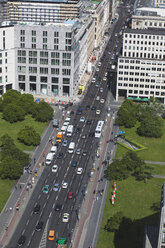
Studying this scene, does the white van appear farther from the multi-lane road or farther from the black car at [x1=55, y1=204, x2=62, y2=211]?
the black car at [x1=55, y1=204, x2=62, y2=211]

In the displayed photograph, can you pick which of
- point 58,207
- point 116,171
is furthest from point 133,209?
point 58,207

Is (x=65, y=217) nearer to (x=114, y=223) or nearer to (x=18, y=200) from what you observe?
(x=114, y=223)

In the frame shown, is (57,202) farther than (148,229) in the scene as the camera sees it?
Yes

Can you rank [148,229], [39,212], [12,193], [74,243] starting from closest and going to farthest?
1. [148,229]
2. [74,243]
3. [39,212]
4. [12,193]

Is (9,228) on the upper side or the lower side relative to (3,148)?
lower

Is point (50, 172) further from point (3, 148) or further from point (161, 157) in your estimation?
point (161, 157)

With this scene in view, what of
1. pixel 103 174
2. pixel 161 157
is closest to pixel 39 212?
pixel 103 174

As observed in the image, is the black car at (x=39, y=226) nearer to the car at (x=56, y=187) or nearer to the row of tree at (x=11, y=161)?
the car at (x=56, y=187)

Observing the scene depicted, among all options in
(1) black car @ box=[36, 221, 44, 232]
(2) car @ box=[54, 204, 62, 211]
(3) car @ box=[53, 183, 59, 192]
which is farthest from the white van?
(1) black car @ box=[36, 221, 44, 232]
